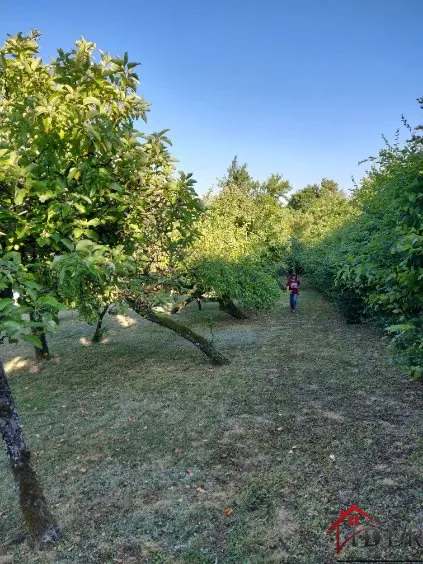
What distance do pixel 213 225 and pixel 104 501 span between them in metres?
13.1

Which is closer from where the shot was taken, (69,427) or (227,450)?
(227,450)

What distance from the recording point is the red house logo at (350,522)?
4.39 m

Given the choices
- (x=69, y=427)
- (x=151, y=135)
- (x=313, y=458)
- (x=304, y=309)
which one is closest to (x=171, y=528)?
(x=313, y=458)

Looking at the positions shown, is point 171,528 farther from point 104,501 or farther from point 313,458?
point 313,458

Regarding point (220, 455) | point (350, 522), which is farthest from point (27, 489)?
point (350, 522)

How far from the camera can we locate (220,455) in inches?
255

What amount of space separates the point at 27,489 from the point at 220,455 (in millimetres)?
3066

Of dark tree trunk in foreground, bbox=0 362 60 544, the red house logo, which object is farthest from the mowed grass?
dark tree trunk in foreground, bbox=0 362 60 544

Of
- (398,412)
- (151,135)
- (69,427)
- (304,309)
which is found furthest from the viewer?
(304,309)

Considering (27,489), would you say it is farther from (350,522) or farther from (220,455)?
(350,522)

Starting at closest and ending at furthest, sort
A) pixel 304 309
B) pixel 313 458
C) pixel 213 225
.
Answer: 1. pixel 313 458
2. pixel 213 225
3. pixel 304 309

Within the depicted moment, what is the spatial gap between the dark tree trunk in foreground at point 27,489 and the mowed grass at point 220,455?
0.21 metres

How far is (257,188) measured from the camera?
25.3 m

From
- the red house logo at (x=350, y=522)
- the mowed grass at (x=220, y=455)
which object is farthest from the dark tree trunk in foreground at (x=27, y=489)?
the red house logo at (x=350, y=522)
